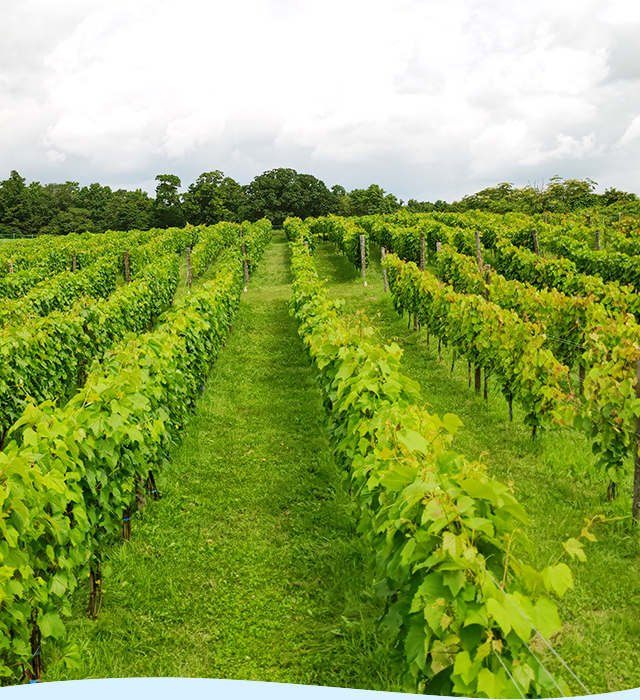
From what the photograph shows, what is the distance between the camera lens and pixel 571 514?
17.7ft

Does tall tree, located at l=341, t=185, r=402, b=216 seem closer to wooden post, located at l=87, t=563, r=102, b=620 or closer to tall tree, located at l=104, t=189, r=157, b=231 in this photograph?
tall tree, located at l=104, t=189, r=157, b=231

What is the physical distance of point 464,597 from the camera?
2.22 meters

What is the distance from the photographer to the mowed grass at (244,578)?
12.2ft

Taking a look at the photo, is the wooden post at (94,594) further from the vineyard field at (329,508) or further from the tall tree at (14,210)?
the tall tree at (14,210)

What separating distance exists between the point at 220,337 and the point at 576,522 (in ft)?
23.6

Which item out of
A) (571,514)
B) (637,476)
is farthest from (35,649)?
(637,476)

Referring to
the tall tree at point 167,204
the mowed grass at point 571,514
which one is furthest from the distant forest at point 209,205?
the mowed grass at point 571,514

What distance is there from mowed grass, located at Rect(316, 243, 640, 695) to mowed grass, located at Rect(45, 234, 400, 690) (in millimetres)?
1470

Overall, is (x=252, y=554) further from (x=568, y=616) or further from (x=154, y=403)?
(x=568, y=616)

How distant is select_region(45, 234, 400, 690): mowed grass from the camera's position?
372 centimetres

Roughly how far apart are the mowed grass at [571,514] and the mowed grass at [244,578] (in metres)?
1.47

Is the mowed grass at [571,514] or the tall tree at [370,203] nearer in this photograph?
the mowed grass at [571,514]

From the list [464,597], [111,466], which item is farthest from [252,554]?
[464,597]

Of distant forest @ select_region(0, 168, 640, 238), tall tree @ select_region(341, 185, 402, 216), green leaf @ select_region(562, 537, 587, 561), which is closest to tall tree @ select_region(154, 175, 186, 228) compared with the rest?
distant forest @ select_region(0, 168, 640, 238)
